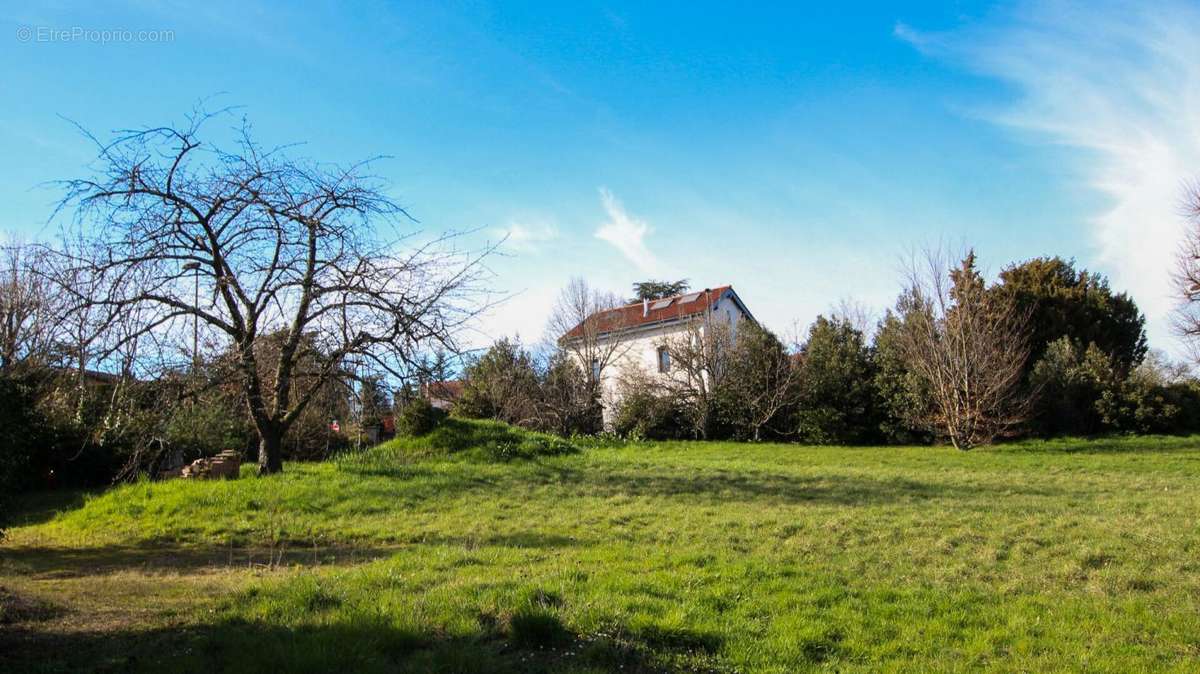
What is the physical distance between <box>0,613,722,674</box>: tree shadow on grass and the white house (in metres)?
25.2

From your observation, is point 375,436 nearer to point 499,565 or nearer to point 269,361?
point 269,361

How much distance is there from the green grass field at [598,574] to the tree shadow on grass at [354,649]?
20 mm

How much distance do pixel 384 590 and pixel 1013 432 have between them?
2490 centimetres

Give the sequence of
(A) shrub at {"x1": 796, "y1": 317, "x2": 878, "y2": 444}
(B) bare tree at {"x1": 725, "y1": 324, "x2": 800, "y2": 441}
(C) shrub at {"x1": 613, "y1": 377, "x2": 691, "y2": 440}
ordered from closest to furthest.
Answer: (A) shrub at {"x1": 796, "y1": 317, "x2": 878, "y2": 444} < (B) bare tree at {"x1": 725, "y1": 324, "x2": 800, "y2": 441} < (C) shrub at {"x1": 613, "y1": 377, "x2": 691, "y2": 440}

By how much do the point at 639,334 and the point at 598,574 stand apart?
30.9 meters

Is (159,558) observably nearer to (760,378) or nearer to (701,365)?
(701,365)

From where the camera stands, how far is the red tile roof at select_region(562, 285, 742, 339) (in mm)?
33688

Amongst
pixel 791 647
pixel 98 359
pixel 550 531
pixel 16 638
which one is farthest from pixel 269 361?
pixel 791 647

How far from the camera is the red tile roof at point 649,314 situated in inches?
1326

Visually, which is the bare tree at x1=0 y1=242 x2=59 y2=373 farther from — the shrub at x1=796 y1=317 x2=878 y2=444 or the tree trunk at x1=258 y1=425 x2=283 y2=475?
the shrub at x1=796 y1=317 x2=878 y2=444

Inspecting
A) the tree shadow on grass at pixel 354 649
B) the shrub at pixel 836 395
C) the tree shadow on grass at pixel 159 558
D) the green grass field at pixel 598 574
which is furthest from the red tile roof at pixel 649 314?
→ the tree shadow on grass at pixel 354 649

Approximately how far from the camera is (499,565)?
24.1 feet

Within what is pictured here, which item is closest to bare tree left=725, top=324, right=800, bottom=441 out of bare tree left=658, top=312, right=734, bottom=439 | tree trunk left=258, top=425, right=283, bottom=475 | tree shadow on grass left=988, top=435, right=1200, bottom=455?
bare tree left=658, top=312, right=734, bottom=439

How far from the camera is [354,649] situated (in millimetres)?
4484
